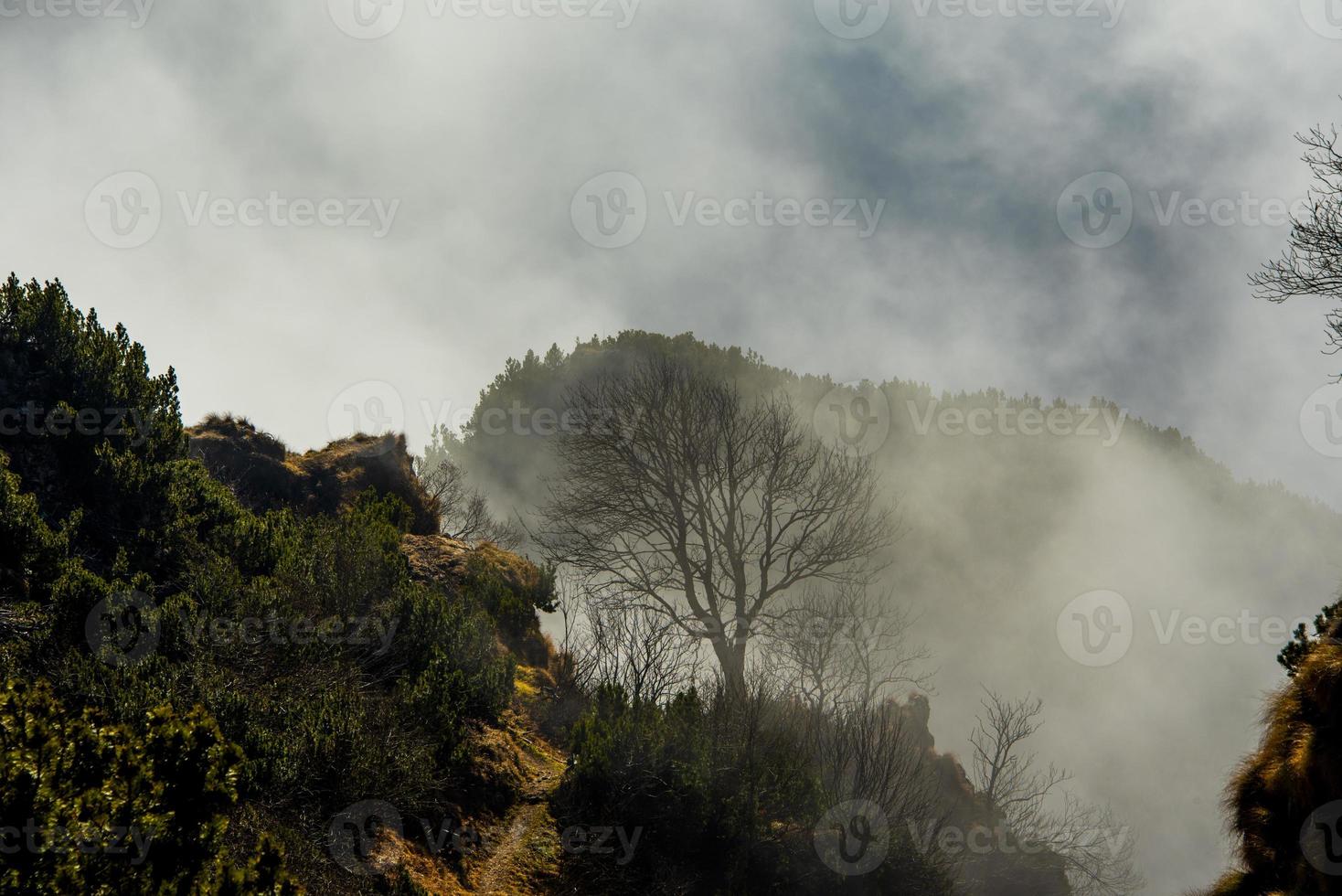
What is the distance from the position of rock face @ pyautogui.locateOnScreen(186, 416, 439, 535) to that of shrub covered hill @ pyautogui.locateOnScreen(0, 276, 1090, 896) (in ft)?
1.06

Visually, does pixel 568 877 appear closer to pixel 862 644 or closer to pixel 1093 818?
pixel 862 644

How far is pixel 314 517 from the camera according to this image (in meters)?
17.5

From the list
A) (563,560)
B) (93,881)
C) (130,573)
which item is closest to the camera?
(93,881)

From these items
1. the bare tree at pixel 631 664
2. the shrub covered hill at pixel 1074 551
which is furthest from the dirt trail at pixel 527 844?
the shrub covered hill at pixel 1074 551

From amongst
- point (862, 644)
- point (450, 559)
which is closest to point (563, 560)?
point (450, 559)

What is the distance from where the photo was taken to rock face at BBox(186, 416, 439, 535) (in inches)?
736

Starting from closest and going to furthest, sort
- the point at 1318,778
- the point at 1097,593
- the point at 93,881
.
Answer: the point at 93,881, the point at 1318,778, the point at 1097,593

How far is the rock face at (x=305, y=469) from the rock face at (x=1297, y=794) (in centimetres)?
1717

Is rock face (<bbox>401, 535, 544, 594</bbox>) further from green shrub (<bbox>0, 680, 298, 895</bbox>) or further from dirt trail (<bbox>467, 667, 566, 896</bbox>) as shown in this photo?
green shrub (<bbox>0, 680, 298, 895</bbox>)

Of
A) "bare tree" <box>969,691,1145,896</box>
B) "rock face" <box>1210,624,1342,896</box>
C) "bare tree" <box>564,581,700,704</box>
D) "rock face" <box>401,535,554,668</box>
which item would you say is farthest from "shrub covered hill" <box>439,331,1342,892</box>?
"rock face" <box>1210,624,1342,896</box>

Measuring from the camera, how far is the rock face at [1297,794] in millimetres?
8188

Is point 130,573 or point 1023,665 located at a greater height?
point 1023,665

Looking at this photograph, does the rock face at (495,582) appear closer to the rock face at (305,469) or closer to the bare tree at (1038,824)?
the rock face at (305,469)

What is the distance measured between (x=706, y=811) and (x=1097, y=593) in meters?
81.2
